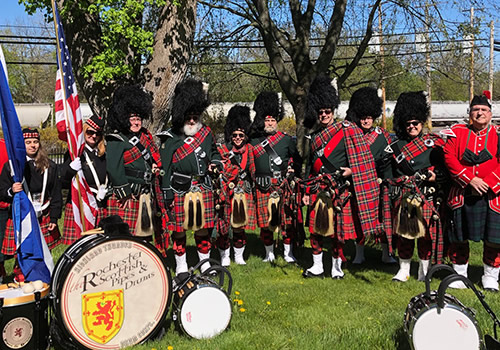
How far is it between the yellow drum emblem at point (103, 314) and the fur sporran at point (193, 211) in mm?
1748

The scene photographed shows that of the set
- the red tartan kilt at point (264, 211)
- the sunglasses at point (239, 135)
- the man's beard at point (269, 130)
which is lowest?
the red tartan kilt at point (264, 211)

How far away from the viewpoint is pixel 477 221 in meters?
4.50

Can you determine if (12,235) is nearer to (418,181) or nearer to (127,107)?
(127,107)

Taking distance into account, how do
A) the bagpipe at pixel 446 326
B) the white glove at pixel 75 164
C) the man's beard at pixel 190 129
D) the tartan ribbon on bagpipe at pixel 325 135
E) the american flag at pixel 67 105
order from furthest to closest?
the man's beard at pixel 190 129 → the tartan ribbon on bagpipe at pixel 325 135 → the white glove at pixel 75 164 → the american flag at pixel 67 105 → the bagpipe at pixel 446 326

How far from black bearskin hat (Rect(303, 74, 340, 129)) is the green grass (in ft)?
6.20

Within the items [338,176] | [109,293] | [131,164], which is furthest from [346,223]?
[109,293]

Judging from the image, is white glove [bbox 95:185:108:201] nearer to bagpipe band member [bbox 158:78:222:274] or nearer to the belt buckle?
the belt buckle

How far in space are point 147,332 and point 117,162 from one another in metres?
1.84

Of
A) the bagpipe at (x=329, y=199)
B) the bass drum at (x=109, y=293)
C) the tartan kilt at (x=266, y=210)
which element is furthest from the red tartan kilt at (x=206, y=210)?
the bass drum at (x=109, y=293)

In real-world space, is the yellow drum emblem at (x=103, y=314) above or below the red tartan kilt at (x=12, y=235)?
below

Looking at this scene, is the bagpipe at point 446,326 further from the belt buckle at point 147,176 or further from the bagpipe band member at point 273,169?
the belt buckle at point 147,176

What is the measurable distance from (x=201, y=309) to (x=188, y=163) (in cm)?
192

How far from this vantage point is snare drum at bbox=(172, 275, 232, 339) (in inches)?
139

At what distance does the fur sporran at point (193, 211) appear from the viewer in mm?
5031
